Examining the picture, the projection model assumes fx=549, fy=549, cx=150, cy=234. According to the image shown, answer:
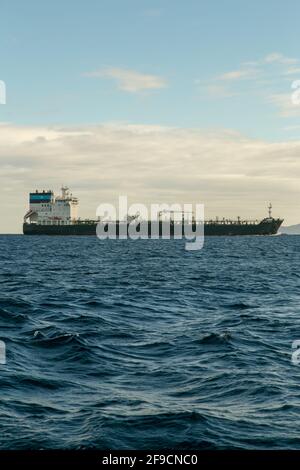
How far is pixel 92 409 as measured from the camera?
12531 mm

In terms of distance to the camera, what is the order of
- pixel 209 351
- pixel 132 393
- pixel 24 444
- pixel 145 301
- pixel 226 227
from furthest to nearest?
pixel 226 227
pixel 145 301
pixel 209 351
pixel 132 393
pixel 24 444

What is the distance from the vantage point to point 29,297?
32.1 metres

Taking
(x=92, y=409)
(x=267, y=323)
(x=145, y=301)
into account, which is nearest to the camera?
(x=92, y=409)

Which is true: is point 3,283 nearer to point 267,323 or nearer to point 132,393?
point 267,323

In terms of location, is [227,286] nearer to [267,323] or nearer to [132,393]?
[267,323]

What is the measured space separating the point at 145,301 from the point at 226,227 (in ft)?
546

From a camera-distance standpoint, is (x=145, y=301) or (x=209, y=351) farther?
(x=145, y=301)

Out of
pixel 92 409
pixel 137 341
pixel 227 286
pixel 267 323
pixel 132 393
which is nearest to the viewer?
pixel 92 409

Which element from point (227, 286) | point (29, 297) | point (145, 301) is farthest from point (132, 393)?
point (227, 286)
